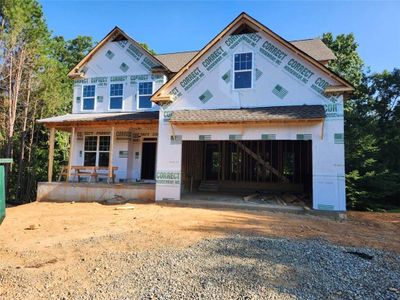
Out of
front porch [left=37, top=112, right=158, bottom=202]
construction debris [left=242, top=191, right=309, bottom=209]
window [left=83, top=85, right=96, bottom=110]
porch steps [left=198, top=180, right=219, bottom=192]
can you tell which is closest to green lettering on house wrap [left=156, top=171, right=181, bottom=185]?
front porch [left=37, top=112, right=158, bottom=202]

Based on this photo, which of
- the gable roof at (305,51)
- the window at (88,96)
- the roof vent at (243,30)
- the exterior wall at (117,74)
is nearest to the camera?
the roof vent at (243,30)

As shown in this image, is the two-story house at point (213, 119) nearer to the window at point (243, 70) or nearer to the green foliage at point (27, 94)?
the window at point (243, 70)

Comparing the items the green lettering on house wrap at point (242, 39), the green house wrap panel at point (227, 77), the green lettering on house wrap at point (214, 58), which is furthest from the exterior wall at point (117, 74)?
the green lettering on house wrap at point (242, 39)

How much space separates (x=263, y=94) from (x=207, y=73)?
2671mm

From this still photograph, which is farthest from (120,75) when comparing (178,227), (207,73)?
(178,227)

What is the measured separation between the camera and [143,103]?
1695 centimetres

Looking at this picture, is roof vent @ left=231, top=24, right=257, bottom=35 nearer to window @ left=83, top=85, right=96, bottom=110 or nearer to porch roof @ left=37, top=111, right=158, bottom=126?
porch roof @ left=37, top=111, right=158, bottom=126

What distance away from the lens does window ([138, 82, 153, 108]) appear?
55.5 ft

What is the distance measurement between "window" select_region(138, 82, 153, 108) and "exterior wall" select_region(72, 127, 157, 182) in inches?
55.9

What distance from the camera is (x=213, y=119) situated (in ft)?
39.6

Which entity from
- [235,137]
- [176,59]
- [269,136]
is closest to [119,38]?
[176,59]

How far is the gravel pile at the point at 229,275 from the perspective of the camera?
4312mm

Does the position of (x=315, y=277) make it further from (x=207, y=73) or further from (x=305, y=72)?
(x=207, y=73)

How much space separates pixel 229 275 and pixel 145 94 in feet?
44.7
